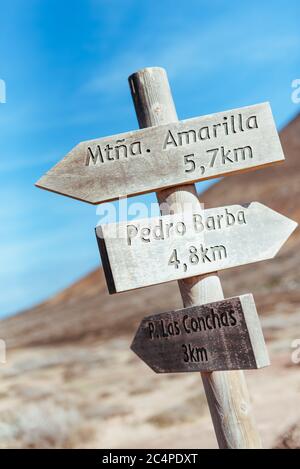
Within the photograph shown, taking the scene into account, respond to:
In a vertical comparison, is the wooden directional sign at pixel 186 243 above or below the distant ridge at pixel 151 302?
below

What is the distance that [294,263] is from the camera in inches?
1227

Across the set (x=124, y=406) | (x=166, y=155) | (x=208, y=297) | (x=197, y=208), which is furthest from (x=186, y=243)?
(x=124, y=406)

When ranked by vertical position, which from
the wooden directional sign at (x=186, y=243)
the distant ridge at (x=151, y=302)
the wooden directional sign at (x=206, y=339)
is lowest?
the wooden directional sign at (x=206, y=339)

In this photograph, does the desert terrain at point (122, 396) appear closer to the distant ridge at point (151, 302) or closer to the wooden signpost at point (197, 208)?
the distant ridge at point (151, 302)

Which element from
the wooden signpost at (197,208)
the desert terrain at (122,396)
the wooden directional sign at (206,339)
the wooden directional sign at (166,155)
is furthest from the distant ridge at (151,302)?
the wooden directional sign at (166,155)

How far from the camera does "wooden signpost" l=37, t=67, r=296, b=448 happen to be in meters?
4.60

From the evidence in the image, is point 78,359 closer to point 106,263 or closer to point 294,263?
point 106,263

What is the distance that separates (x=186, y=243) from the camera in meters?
4.59

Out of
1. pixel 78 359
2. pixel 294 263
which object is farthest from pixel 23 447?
pixel 294 263

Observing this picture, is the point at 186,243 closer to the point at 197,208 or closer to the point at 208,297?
the point at 197,208

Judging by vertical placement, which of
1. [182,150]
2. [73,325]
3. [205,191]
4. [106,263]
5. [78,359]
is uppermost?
[205,191]

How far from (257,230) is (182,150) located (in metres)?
0.75

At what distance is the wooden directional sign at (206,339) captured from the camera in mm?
4328

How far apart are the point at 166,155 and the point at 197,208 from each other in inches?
16.5
